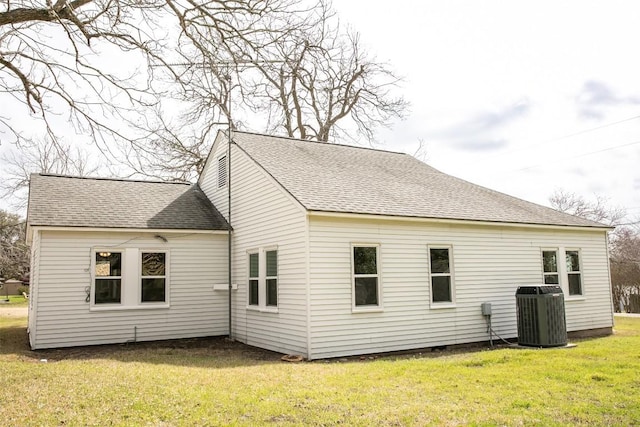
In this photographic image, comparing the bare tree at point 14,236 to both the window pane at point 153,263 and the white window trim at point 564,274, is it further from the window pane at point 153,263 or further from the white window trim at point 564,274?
the white window trim at point 564,274

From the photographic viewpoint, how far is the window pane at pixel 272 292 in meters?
12.1

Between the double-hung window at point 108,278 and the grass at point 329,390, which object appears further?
the double-hung window at point 108,278

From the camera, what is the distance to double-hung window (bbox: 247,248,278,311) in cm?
1219

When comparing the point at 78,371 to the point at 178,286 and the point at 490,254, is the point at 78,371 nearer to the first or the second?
the point at 178,286

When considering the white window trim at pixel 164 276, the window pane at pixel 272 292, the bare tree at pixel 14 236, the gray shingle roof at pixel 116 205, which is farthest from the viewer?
the bare tree at pixel 14 236

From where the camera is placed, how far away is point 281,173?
12406 mm

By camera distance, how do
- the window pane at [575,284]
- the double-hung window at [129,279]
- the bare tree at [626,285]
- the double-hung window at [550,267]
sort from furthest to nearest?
the bare tree at [626,285], the window pane at [575,284], the double-hung window at [550,267], the double-hung window at [129,279]

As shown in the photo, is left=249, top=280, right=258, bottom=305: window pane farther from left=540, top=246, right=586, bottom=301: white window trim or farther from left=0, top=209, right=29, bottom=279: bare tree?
left=0, top=209, right=29, bottom=279: bare tree

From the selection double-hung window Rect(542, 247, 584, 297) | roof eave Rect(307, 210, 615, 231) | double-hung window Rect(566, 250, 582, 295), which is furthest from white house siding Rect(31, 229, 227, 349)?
double-hung window Rect(566, 250, 582, 295)

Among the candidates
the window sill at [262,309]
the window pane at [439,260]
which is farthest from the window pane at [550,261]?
the window sill at [262,309]

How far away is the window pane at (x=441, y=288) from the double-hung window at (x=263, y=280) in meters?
3.80

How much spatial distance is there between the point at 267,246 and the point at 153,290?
144 inches

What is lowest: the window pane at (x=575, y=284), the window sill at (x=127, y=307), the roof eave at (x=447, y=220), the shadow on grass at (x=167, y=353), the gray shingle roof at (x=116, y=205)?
the shadow on grass at (x=167, y=353)

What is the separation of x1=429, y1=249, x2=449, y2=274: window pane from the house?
0.04m
